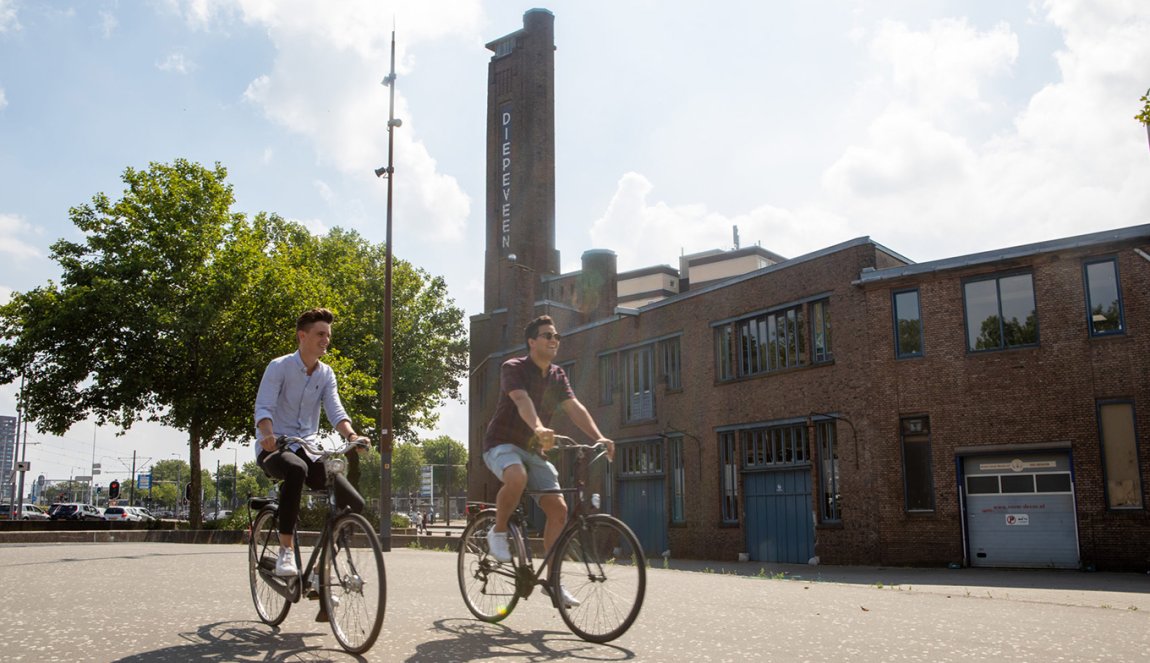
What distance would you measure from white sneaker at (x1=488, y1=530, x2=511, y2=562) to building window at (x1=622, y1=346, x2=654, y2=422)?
24873 mm

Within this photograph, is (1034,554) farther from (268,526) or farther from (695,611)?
(268,526)

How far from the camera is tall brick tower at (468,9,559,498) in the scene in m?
46.1

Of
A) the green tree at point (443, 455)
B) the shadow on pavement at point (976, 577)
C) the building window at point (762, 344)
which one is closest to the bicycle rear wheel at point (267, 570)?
the shadow on pavement at point (976, 577)

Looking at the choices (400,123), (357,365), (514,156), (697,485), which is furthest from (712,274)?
(400,123)

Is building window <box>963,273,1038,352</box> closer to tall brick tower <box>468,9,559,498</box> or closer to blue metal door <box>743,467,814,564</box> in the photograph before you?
blue metal door <box>743,467,814,564</box>

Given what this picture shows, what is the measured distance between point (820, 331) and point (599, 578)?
19936mm

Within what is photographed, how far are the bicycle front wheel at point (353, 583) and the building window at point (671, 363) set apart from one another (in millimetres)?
24569

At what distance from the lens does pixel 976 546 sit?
2109cm

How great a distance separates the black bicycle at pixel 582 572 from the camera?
5152mm

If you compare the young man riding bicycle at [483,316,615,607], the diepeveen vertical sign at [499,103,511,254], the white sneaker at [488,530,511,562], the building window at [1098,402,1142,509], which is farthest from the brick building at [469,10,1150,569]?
the diepeveen vertical sign at [499,103,511,254]

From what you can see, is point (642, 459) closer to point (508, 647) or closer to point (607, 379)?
point (607, 379)

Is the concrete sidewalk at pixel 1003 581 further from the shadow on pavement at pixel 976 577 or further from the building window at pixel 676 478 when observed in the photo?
the building window at pixel 676 478

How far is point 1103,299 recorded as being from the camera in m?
19.9

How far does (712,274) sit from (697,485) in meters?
29.1
